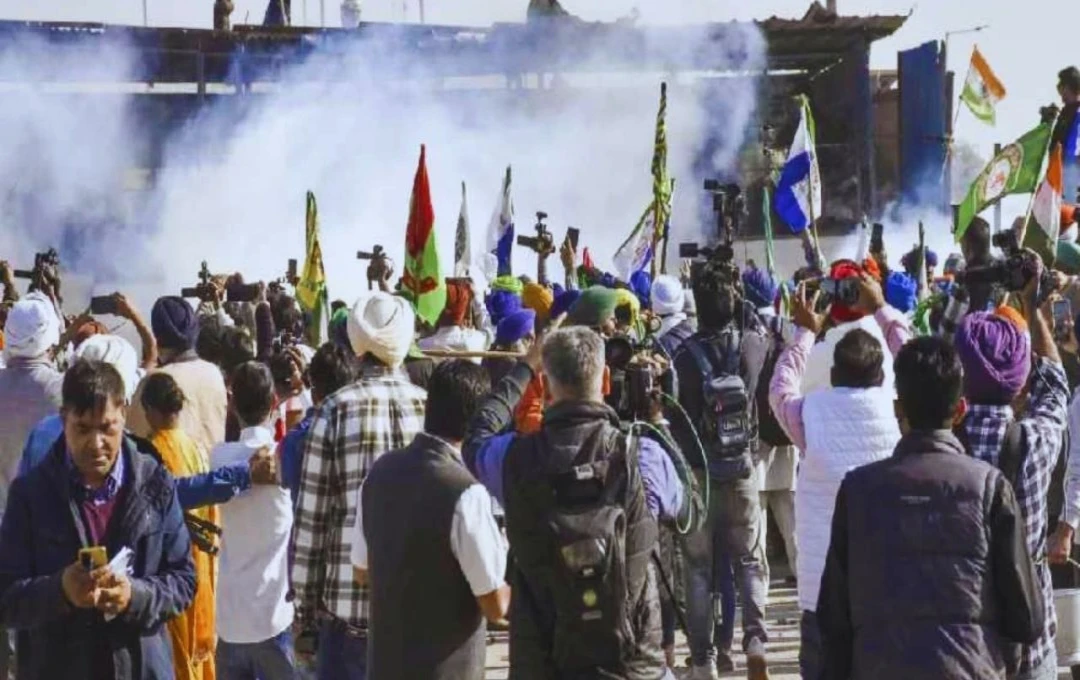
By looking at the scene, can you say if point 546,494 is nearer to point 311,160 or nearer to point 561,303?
point 561,303

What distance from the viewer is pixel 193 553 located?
250 inches

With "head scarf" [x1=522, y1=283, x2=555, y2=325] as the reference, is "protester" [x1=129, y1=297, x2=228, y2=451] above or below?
below

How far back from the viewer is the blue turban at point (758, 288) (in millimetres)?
11086

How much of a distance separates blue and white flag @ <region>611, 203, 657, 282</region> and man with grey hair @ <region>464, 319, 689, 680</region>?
376 inches

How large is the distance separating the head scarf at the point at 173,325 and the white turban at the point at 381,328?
1.57 m

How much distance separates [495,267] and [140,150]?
14.7m

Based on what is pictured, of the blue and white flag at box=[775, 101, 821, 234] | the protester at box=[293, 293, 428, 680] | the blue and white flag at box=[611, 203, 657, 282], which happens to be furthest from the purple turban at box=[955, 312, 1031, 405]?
the blue and white flag at box=[611, 203, 657, 282]

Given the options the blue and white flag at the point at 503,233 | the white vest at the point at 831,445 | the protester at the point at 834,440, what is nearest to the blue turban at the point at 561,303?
the protester at the point at 834,440

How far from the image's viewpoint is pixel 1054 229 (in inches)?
442

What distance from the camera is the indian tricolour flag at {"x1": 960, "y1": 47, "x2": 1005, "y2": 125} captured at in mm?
28703

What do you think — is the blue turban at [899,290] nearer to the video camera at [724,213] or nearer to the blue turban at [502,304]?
the video camera at [724,213]

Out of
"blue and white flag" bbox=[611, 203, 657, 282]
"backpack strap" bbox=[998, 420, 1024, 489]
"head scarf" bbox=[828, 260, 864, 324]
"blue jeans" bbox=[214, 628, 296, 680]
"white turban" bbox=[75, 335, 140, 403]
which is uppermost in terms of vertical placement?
"blue and white flag" bbox=[611, 203, 657, 282]

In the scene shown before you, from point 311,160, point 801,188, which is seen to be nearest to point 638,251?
point 801,188

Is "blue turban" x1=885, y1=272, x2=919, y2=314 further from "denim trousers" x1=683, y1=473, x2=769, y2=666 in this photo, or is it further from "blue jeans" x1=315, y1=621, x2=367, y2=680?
"blue jeans" x1=315, y1=621, x2=367, y2=680
